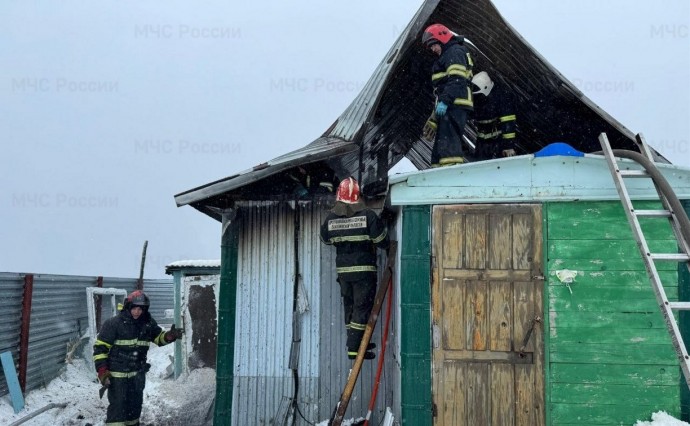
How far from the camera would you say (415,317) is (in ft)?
17.9

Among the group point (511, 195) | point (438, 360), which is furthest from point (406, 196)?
point (438, 360)

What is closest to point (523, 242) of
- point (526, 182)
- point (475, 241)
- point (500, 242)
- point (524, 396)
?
point (500, 242)

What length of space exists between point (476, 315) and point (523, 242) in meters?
0.83

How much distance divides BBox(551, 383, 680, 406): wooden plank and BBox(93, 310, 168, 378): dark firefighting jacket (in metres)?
5.42

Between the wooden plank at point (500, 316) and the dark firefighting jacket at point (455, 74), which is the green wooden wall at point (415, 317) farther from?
the dark firefighting jacket at point (455, 74)

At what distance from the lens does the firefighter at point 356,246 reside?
6266mm

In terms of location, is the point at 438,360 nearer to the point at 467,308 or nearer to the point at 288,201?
the point at 467,308

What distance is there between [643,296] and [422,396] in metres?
2.25

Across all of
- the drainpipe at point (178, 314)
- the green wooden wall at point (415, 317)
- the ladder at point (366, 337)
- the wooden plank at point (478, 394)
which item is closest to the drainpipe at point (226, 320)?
the ladder at point (366, 337)

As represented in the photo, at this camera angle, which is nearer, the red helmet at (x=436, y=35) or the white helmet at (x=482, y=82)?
the red helmet at (x=436, y=35)

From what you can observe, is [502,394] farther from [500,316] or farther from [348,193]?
[348,193]

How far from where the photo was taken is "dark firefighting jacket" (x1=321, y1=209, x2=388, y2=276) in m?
6.25

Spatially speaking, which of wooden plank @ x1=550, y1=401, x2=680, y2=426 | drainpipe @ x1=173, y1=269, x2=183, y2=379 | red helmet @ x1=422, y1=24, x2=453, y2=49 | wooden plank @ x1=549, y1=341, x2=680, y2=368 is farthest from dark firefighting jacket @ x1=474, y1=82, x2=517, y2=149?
drainpipe @ x1=173, y1=269, x2=183, y2=379

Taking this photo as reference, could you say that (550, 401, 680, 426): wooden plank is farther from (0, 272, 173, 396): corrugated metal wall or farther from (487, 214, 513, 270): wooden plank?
(0, 272, 173, 396): corrugated metal wall
